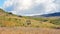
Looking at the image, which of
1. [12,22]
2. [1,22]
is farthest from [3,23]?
[12,22]

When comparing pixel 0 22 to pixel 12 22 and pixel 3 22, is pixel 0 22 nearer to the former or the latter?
pixel 3 22

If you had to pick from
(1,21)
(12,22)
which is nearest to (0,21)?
(1,21)

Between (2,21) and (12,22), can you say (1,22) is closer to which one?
(2,21)

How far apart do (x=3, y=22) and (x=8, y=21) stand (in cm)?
335

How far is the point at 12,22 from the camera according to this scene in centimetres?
6050

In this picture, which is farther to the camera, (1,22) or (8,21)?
(8,21)

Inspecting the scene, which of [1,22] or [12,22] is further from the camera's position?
[12,22]

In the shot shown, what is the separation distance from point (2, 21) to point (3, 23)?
147cm

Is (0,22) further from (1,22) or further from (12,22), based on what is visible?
(12,22)

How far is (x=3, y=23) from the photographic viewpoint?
5600cm

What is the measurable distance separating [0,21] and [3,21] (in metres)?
0.90

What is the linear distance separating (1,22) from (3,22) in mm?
677

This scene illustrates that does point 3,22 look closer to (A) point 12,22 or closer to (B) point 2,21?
(B) point 2,21

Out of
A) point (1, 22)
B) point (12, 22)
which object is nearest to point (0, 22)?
point (1, 22)
